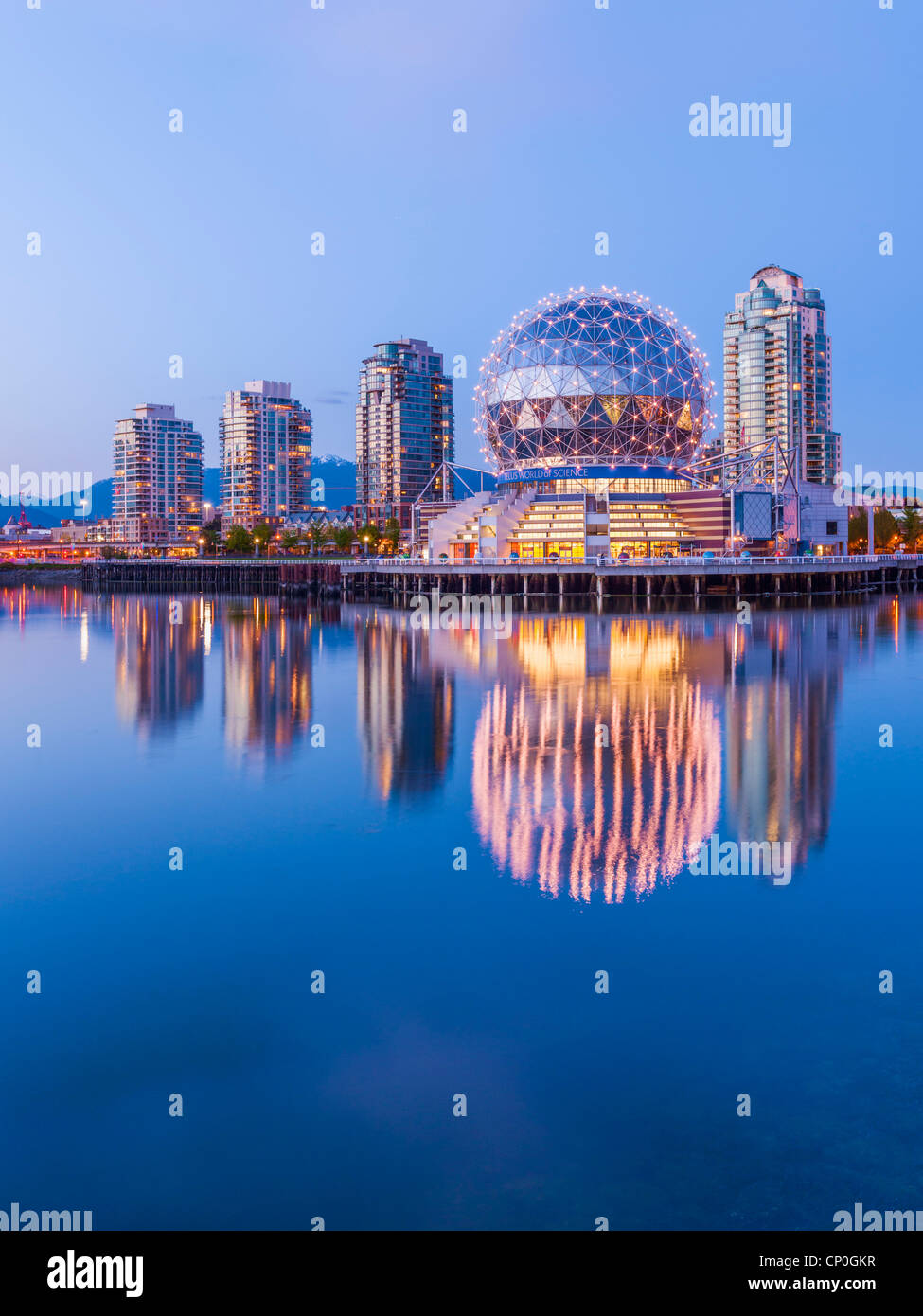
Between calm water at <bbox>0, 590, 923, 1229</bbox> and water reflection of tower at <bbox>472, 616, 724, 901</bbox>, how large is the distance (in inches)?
4.2

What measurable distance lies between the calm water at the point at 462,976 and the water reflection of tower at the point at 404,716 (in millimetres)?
206

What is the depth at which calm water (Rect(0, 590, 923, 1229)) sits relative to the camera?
696 cm

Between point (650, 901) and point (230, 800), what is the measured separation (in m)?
7.89

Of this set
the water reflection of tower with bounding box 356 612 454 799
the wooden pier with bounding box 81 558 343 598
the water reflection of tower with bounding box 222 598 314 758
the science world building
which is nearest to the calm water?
the water reflection of tower with bounding box 356 612 454 799

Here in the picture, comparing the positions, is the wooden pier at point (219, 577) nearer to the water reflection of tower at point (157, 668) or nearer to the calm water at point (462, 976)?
the water reflection of tower at point (157, 668)

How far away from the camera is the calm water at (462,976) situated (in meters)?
6.96

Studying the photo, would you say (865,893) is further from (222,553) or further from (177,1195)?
(222,553)

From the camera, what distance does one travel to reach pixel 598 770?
18.5 m

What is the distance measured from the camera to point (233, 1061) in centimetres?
841

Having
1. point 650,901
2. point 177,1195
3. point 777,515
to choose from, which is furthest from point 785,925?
point 777,515

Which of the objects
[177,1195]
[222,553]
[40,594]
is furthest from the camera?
[222,553]

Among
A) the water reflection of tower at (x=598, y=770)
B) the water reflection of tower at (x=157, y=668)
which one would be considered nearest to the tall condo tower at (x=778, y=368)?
the water reflection of tower at (x=157, y=668)

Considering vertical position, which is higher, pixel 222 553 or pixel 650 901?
pixel 222 553

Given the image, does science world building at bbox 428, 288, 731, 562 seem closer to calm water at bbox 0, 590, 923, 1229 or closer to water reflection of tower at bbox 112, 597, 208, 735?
water reflection of tower at bbox 112, 597, 208, 735
